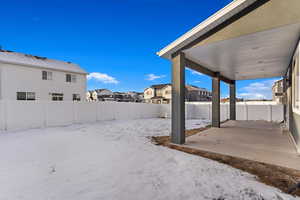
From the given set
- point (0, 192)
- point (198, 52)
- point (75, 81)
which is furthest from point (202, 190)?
point (75, 81)

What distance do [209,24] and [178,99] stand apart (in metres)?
2.21

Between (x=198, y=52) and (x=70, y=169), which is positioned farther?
(x=198, y=52)

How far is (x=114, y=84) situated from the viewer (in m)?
35.6

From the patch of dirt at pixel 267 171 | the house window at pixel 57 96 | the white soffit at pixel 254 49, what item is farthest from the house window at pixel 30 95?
the patch of dirt at pixel 267 171

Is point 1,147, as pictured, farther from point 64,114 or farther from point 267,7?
point 267,7

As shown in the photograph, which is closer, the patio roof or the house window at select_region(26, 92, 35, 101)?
the patio roof

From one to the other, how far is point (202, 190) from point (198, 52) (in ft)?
13.1

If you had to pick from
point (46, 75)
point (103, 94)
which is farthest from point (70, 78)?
point (103, 94)

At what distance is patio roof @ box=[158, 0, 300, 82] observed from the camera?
10.4 ft

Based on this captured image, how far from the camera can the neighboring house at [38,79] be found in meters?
11.0

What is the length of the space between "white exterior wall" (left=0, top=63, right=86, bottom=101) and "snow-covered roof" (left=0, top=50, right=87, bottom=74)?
1.17 feet

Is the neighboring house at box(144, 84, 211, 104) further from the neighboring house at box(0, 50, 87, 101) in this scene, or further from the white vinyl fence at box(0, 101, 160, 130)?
the neighboring house at box(0, 50, 87, 101)

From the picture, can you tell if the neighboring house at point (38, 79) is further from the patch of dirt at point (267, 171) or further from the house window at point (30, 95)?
the patch of dirt at point (267, 171)

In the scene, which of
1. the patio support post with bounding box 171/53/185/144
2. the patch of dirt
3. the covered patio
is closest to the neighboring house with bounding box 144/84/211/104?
the covered patio
